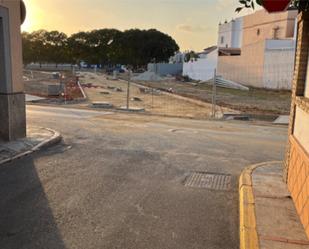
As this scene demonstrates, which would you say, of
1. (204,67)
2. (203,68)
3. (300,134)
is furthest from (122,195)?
(203,68)

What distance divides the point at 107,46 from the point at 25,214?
3795 inches

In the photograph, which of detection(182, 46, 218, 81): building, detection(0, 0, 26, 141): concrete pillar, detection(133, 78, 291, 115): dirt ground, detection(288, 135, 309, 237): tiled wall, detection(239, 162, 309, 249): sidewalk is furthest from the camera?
detection(182, 46, 218, 81): building

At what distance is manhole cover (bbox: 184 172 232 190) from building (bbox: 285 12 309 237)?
1.04m

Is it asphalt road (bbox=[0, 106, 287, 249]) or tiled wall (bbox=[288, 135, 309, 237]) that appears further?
tiled wall (bbox=[288, 135, 309, 237])

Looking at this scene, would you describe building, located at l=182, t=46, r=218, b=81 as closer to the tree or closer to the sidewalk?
the tree

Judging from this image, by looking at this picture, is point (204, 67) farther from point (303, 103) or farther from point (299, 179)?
point (299, 179)

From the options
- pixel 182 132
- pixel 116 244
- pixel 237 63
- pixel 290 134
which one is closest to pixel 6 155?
pixel 116 244

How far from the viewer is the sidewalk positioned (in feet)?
13.3

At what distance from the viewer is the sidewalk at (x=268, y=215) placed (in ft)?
13.3

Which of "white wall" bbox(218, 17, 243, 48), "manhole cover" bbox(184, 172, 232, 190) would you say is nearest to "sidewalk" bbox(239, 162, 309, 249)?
"manhole cover" bbox(184, 172, 232, 190)

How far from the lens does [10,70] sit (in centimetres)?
836

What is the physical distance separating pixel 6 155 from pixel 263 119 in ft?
45.2

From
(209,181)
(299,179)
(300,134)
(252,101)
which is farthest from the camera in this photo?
(252,101)

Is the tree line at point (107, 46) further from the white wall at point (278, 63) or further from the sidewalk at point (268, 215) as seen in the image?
the sidewalk at point (268, 215)
